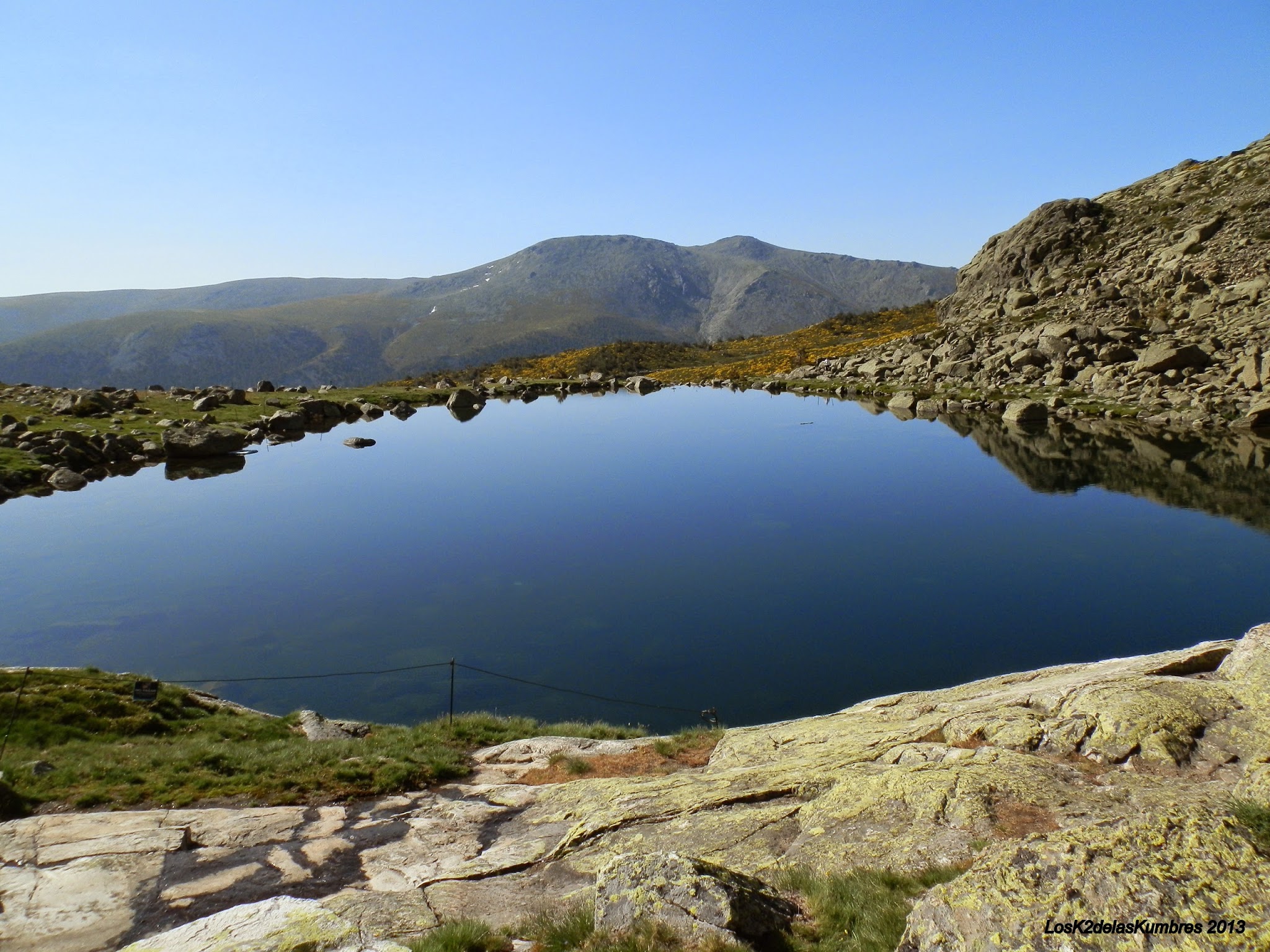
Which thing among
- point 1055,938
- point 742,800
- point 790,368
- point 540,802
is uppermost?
point 790,368

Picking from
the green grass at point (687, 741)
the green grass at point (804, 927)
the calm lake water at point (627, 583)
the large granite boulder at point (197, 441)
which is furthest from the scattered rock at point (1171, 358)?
the large granite boulder at point (197, 441)

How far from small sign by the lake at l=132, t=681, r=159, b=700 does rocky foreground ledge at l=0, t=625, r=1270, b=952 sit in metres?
5.76

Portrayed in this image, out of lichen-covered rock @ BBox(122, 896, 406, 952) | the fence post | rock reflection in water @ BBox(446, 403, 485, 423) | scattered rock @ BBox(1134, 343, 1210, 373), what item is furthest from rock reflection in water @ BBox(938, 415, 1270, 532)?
rock reflection in water @ BBox(446, 403, 485, 423)

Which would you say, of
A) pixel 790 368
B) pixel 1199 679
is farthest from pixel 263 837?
pixel 790 368

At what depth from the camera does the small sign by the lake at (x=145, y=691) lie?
17156mm

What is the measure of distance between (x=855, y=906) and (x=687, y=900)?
6.26ft

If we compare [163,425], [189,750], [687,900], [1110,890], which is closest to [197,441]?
[163,425]

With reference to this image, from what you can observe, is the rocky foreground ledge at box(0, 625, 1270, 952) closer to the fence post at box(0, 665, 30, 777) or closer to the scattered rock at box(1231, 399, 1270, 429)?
the fence post at box(0, 665, 30, 777)

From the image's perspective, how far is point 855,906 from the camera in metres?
7.59

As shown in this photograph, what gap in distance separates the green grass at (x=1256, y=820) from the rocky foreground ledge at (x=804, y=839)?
84 mm

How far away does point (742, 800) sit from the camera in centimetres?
1172

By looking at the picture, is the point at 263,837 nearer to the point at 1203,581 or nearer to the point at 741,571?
the point at 741,571

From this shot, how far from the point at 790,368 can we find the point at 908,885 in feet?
396

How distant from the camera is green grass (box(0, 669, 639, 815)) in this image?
13.6 metres
